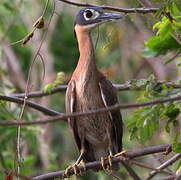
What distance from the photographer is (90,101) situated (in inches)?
166

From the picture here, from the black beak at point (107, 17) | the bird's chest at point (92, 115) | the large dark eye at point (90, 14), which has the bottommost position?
the bird's chest at point (92, 115)

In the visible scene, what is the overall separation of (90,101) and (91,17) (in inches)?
23.9

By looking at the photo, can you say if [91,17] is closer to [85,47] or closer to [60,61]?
[85,47]

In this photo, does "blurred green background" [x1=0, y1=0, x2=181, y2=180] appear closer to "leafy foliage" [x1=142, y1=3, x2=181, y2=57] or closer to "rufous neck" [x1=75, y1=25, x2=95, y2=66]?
"rufous neck" [x1=75, y1=25, x2=95, y2=66]

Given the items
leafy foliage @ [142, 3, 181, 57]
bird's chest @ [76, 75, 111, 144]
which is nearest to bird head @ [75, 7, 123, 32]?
bird's chest @ [76, 75, 111, 144]

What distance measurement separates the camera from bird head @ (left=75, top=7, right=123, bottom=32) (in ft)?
13.3

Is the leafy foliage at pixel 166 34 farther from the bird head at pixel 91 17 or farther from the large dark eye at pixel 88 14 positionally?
the large dark eye at pixel 88 14

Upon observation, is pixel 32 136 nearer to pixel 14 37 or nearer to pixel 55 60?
pixel 14 37

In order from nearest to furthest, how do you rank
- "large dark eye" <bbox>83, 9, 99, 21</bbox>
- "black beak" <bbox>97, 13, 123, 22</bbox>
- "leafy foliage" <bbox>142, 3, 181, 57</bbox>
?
"leafy foliage" <bbox>142, 3, 181, 57</bbox>, "black beak" <bbox>97, 13, 123, 22</bbox>, "large dark eye" <bbox>83, 9, 99, 21</bbox>

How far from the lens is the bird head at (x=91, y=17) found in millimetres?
4050

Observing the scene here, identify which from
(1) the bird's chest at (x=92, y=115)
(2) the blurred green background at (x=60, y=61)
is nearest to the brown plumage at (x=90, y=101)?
(1) the bird's chest at (x=92, y=115)

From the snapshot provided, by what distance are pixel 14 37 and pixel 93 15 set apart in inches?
141

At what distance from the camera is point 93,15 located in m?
4.17

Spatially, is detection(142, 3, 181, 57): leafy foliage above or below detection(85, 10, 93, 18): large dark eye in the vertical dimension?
below
